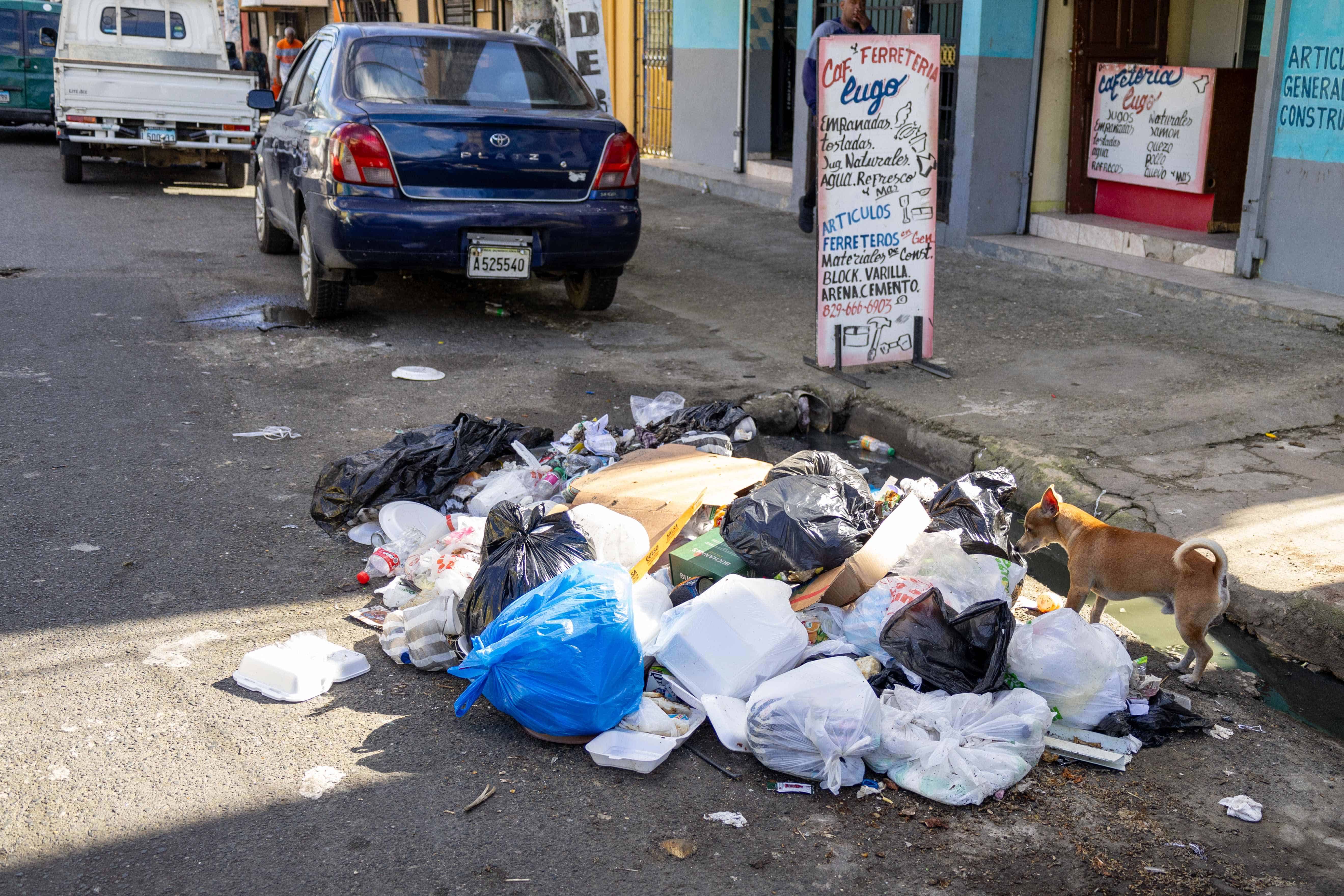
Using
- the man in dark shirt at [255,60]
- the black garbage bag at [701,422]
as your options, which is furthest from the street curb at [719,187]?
the man in dark shirt at [255,60]

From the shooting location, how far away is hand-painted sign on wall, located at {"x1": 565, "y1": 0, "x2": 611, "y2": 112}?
1127 centimetres

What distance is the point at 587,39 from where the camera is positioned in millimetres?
11391

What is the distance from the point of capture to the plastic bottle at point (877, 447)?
233 inches

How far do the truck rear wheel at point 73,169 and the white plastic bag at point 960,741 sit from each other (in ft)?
46.0

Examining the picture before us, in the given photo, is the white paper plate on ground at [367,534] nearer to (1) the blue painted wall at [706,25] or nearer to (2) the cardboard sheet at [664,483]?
(2) the cardboard sheet at [664,483]

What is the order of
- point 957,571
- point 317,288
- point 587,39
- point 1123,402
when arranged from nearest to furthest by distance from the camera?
point 957,571
point 1123,402
point 317,288
point 587,39

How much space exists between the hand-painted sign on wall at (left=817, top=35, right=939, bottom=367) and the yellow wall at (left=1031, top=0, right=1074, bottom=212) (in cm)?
413

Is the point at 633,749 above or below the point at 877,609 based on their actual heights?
below

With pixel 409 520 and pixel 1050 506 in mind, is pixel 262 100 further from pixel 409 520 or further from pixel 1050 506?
pixel 1050 506

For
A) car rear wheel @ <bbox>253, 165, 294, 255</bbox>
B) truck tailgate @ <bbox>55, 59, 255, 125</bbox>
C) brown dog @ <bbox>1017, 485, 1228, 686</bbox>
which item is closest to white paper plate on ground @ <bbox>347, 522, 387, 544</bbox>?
brown dog @ <bbox>1017, 485, 1228, 686</bbox>

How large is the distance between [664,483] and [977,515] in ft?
3.98

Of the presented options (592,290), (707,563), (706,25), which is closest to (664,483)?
(707,563)

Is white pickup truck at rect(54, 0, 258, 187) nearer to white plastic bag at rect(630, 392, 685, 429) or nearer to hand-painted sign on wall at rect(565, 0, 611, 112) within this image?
hand-painted sign on wall at rect(565, 0, 611, 112)

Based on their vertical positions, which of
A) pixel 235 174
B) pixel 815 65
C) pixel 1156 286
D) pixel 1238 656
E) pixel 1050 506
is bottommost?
pixel 1238 656
